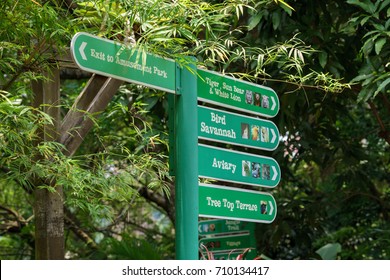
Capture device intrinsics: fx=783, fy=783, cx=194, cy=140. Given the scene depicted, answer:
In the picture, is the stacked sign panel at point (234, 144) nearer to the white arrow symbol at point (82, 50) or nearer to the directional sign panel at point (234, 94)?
the directional sign panel at point (234, 94)

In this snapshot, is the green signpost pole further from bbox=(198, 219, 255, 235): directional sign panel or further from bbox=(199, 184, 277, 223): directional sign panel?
bbox=(198, 219, 255, 235): directional sign panel

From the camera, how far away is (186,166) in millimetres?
4273

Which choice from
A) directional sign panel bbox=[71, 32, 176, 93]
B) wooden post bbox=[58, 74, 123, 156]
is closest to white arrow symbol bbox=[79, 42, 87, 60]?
directional sign panel bbox=[71, 32, 176, 93]

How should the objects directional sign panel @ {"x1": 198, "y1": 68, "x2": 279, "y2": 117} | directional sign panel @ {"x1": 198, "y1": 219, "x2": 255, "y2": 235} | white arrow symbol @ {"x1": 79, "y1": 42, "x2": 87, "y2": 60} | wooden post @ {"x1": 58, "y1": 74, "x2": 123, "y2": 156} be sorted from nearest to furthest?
white arrow symbol @ {"x1": 79, "y1": 42, "x2": 87, "y2": 60} < directional sign panel @ {"x1": 198, "y1": 68, "x2": 279, "y2": 117} < wooden post @ {"x1": 58, "y1": 74, "x2": 123, "y2": 156} < directional sign panel @ {"x1": 198, "y1": 219, "x2": 255, "y2": 235}

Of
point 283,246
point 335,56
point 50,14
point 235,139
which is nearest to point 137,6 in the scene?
point 50,14

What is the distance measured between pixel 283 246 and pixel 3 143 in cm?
664

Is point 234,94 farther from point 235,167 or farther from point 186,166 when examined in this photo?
point 186,166

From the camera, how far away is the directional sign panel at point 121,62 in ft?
12.1

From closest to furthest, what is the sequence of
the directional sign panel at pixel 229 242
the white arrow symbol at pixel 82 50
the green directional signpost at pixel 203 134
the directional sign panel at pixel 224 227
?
1. the white arrow symbol at pixel 82 50
2. the green directional signpost at pixel 203 134
3. the directional sign panel at pixel 229 242
4. the directional sign panel at pixel 224 227

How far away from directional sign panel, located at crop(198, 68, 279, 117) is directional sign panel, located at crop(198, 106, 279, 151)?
6cm

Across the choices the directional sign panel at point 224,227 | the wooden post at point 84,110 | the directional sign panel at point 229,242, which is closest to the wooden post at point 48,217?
the wooden post at point 84,110

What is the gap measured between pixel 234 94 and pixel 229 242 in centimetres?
366

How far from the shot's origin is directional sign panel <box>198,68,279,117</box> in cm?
448

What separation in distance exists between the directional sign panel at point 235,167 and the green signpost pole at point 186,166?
12 centimetres
